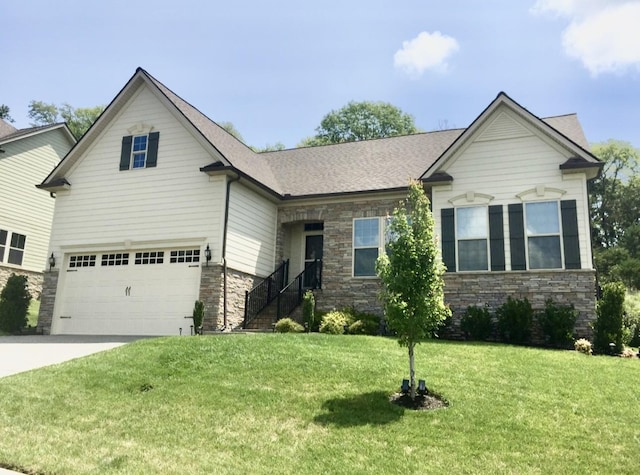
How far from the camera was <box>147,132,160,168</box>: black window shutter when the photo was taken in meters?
16.6

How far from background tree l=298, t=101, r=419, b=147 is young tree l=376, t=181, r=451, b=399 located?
32882mm

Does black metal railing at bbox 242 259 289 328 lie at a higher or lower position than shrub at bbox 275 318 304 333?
higher

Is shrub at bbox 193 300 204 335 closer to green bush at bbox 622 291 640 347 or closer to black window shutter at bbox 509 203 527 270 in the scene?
black window shutter at bbox 509 203 527 270

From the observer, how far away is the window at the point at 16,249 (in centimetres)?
2183

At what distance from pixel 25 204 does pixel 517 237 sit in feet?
63.7

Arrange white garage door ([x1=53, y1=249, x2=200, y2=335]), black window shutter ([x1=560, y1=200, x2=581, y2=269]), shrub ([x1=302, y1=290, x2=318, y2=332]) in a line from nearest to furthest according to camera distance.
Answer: black window shutter ([x1=560, y1=200, x2=581, y2=269]) → shrub ([x1=302, y1=290, x2=318, y2=332]) → white garage door ([x1=53, y1=249, x2=200, y2=335])

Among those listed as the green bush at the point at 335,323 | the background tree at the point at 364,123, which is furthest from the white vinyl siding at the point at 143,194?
the background tree at the point at 364,123

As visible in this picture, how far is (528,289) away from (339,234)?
5.53 metres

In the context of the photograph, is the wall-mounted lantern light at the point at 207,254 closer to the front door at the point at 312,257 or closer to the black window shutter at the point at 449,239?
the front door at the point at 312,257

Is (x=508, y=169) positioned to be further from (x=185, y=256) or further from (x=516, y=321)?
(x=185, y=256)

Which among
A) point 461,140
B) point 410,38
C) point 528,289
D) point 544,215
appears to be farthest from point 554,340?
point 410,38

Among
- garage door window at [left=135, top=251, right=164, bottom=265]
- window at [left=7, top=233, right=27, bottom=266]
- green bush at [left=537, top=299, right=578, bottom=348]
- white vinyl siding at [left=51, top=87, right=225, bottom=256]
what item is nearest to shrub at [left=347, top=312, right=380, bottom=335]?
green bush at [left=537, top=299, right=578, bottom=348]

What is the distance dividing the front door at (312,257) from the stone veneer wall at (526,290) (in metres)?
4.35

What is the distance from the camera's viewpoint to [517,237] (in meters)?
14.1
